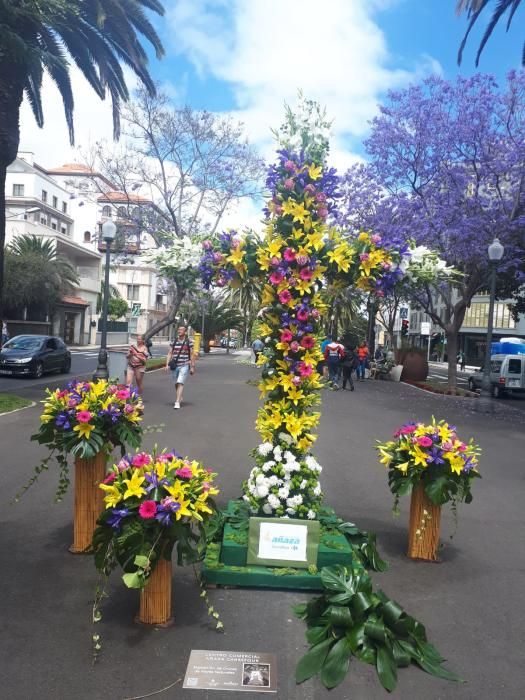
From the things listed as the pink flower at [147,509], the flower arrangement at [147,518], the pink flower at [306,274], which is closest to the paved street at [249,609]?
the flower arrangement at [147,518]

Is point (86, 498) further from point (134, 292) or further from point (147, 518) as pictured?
point (134, 292)

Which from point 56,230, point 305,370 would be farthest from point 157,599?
point 56,230

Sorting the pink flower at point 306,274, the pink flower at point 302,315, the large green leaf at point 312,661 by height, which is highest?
the pink flower at point 306,274

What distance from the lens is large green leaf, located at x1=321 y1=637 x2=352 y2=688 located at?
126 inches

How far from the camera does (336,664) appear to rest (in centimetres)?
330

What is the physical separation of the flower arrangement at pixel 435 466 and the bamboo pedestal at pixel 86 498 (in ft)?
7.96

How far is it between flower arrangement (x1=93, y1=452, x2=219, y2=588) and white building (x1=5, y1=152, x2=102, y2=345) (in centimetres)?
4333

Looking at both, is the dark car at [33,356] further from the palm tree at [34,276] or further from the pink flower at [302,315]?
the pink flower at [302,315]

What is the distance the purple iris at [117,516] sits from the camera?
11.5ft

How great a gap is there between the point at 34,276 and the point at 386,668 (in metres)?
38.7

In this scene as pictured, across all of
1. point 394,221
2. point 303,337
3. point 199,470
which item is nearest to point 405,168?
point 394,221

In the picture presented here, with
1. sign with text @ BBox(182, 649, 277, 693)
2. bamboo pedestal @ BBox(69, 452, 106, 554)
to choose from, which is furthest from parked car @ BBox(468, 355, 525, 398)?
sign with text @ BBox(182, 649, 277, 693)

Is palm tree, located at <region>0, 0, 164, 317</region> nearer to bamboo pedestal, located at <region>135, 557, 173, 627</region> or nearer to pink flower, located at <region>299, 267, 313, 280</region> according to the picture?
pink flower, located at <region>299, 267, 313, 280</region>

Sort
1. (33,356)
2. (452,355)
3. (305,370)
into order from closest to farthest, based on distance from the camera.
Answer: (305,370) → (33,356) → (452,355)
